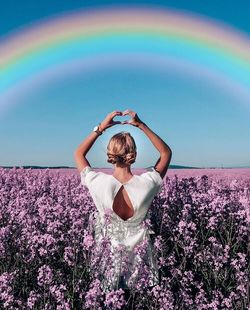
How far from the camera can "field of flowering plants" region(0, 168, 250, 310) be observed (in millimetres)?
3879

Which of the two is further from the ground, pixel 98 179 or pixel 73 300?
pixel 98 179

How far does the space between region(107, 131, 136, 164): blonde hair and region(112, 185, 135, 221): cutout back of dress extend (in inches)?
9.2

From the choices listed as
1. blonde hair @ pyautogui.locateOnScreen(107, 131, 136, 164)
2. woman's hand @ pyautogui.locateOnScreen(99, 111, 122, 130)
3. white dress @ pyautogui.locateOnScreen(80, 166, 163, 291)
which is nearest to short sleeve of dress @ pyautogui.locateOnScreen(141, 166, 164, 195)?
white dress @ pyautogui.locateOnScreen(80, 166, 163, 291)

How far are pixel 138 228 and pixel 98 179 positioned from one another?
0.52 metres

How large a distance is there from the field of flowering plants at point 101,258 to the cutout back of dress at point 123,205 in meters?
0.21

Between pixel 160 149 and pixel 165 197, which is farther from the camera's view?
A: pixel 165 197

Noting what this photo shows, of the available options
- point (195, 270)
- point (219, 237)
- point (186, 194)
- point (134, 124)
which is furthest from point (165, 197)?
point (134, 124)

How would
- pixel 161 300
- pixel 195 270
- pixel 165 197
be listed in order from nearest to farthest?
pixel 161 300 < pixel 195 270 < pixel 165 197

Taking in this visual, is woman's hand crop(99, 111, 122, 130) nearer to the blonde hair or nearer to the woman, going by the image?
the woman

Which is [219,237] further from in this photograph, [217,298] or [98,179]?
[98,179]

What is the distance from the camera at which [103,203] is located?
431 centimetres

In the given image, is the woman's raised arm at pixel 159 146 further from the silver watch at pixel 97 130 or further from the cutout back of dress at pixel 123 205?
the cutout back of dress at pixel 123 205

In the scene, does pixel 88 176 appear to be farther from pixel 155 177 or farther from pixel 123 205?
pixel 155 177

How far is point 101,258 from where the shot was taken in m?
3.93
